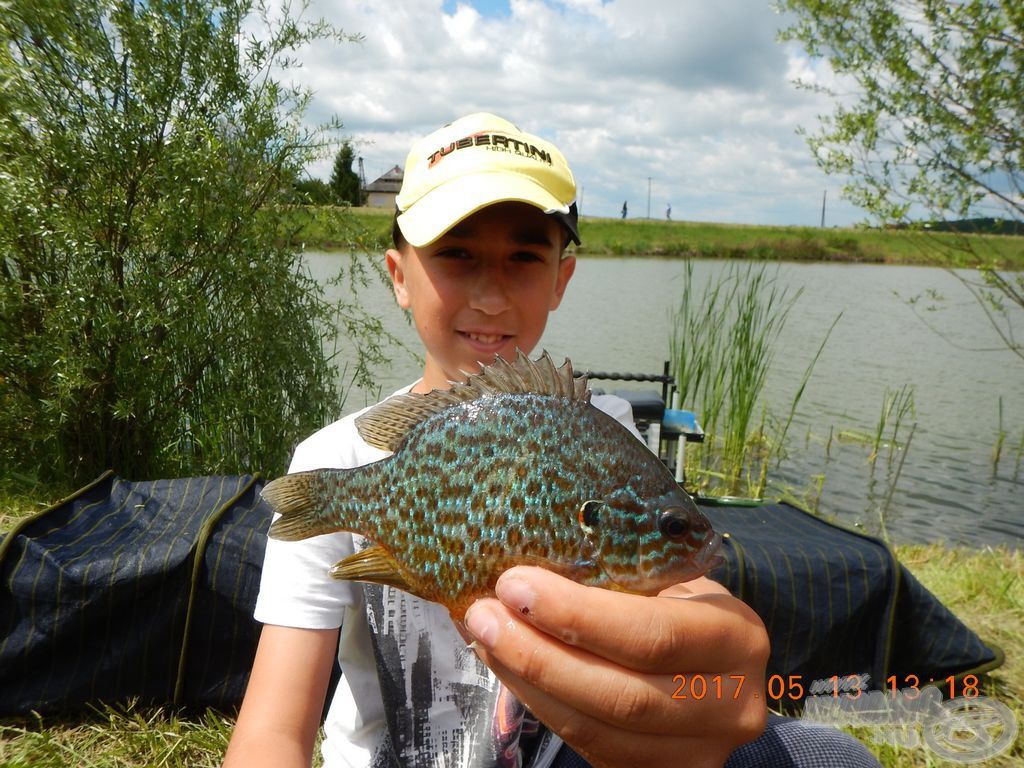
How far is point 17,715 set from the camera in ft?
8.31

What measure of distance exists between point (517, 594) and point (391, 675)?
85 cm

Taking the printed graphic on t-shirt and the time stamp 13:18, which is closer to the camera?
the printed graphic on t-shirt

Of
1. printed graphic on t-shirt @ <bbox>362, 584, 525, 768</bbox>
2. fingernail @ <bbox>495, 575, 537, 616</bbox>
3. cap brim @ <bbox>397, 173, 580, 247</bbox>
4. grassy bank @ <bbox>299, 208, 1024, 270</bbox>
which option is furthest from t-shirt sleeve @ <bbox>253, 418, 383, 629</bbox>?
grassy bank @ <bbox>299, 208, 1024, 270</bbox>

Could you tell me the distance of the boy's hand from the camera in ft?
3.96

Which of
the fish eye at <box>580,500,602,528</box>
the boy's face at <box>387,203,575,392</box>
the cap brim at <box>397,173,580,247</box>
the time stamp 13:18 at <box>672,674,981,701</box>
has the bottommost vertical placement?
the time stamp 13:18 at <box>672,674,981,701</box>

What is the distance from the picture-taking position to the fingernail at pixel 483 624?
126 cm

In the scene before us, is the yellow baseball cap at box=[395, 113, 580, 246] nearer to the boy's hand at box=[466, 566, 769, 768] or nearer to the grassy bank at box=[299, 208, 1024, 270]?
the boy's hand at box=[466, 566, 769, 768]

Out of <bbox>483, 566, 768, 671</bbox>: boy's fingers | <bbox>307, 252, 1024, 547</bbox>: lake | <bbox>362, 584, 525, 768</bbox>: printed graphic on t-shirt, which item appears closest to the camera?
<bbox>483, 566, 768, 671</bbox>: boy's fingers

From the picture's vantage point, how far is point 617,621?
120cm

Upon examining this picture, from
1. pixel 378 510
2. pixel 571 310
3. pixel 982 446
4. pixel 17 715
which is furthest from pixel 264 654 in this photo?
pixel 571 310

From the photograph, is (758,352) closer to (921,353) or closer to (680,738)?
(680,738)

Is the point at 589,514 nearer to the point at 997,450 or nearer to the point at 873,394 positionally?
the point at 997,450

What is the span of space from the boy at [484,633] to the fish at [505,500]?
0.24 feet

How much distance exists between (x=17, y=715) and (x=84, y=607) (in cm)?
49
